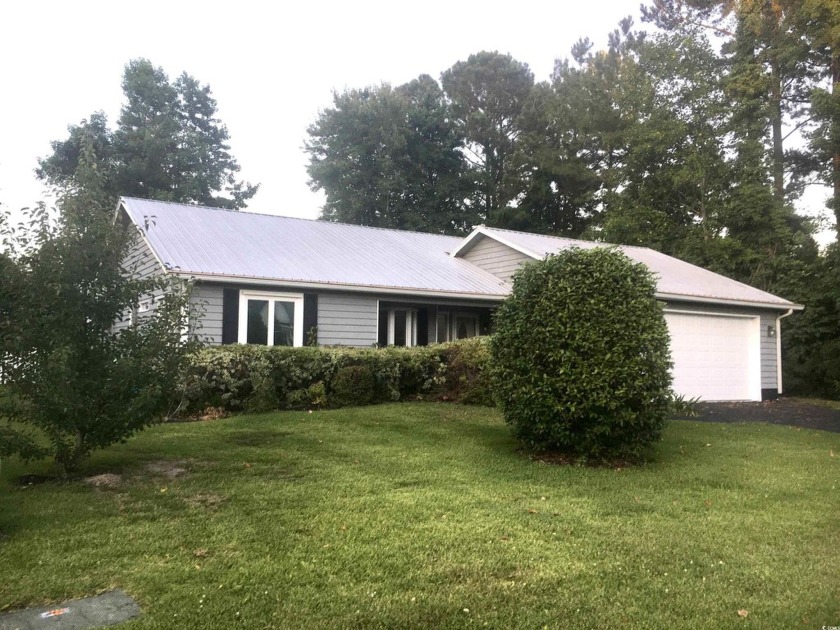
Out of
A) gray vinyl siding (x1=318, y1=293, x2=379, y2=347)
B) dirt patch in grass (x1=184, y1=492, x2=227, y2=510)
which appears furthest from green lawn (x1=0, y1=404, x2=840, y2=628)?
gray vinyl siding (x1=318, y1=293, x2=379, y2=347)

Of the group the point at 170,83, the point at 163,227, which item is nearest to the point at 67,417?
the point at 163,227

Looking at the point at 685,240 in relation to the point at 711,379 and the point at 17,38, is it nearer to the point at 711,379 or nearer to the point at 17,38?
the point at 711,379

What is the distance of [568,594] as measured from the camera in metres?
3.60

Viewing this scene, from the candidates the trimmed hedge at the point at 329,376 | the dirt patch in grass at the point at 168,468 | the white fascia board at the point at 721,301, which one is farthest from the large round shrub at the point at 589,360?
the white fascia board at the point at 721,301

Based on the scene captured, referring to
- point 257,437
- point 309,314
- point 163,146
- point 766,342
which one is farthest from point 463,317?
point 163,146

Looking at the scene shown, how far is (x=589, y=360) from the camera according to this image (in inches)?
280

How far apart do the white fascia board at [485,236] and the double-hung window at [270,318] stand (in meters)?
5.63

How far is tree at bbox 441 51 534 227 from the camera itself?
1426 inches

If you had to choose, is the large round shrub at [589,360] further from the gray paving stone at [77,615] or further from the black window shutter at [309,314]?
the black window shutter at [309,314]

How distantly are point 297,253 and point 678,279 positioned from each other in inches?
379

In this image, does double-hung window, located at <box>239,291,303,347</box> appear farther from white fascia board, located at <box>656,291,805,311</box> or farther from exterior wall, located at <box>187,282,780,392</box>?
white fascia board, located at <box>656,291,805,311</box>

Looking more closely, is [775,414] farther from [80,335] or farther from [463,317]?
[80,335]

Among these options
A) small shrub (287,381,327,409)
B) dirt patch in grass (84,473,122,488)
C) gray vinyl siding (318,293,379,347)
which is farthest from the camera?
gray vinyl siding (318,293,379,347)

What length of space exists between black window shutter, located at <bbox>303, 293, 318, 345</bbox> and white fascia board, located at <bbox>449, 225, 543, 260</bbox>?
5.29m
